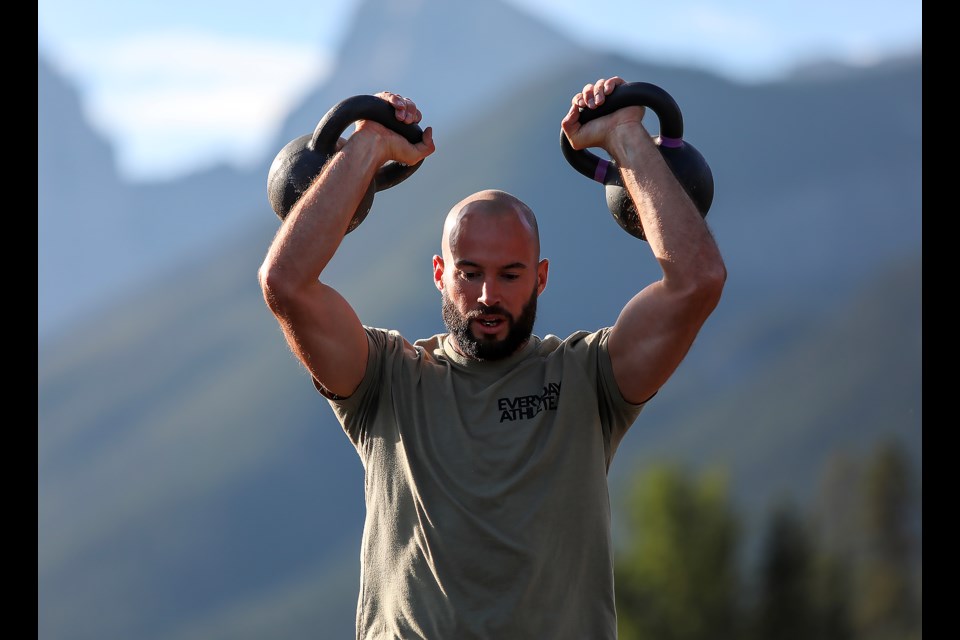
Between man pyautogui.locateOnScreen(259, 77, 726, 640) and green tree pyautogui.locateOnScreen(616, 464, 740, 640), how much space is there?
2897 cm

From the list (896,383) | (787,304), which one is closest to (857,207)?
(787,304)

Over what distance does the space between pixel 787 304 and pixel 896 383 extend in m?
13.5

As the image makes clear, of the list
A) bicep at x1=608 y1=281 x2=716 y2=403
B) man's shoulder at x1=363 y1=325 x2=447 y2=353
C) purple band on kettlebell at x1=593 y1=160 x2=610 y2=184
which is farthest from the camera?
purple band on kettlebell at x1=593 y1=160 x2=610 y2=184

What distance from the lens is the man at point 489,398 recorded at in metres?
3.67

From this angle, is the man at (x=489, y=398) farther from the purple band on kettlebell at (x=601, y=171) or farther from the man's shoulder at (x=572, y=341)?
the purple band on kettlebell at (x=601, y=171)

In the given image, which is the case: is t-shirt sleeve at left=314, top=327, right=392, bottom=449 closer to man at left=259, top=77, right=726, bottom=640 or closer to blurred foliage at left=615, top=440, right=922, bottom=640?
man at left=259, top=77, right=726, bottom=640

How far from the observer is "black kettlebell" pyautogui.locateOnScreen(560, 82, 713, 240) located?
401 cm

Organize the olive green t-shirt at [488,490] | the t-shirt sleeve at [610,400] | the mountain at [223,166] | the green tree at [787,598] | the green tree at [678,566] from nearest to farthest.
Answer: the olive green t-shirt at [488,490], the t-shirt sleeve at [610,400], the green tree at [787,598], the green tree at [678,566], the mountain at [223,166]

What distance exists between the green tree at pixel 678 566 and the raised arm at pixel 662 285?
29.0 m

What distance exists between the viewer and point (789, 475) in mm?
79625

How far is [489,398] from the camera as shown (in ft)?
12.7

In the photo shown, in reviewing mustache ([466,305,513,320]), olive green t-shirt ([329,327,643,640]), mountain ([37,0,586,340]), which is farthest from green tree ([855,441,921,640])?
mountain ([37,0,586,340])

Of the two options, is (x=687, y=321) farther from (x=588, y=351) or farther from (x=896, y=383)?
(x=896, y=383)

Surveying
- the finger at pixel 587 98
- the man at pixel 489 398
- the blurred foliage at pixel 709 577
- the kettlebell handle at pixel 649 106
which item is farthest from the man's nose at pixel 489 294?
the blurred foliage at pixel 709 577
